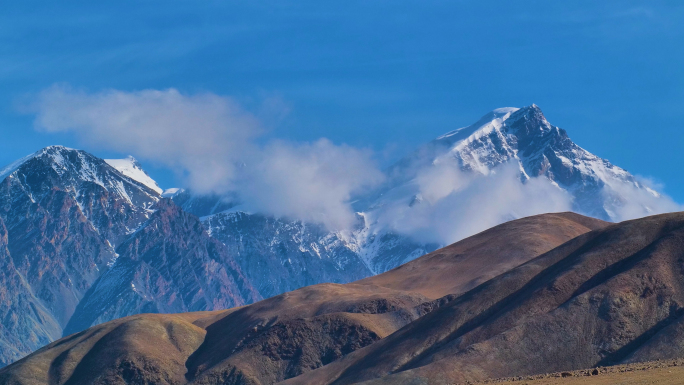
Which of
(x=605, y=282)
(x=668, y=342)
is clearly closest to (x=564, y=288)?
(x=605, y=282)

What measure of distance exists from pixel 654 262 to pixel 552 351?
89.0 feet

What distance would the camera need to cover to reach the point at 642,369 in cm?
11938

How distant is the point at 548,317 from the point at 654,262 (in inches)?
857

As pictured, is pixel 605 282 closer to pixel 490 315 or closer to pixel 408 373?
pixel 490 315

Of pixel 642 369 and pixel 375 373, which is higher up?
pixel 375 373

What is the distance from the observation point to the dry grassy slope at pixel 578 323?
543 feet

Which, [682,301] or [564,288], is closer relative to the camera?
[682,301]

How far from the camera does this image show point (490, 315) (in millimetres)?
194750

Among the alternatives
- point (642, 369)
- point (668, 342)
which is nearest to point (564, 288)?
point (668, 342)

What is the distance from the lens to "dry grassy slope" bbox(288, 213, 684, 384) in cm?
16538

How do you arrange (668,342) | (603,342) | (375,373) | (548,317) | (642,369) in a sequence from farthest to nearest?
1. (375,373)
2. (548,317)
3. (603,342)
4. (668,342)
5. (642,369)

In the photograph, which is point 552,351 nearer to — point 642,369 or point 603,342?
point 603,342

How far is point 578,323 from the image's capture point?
6796 inches

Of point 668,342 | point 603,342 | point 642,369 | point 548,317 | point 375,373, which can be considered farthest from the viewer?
point 375,373
